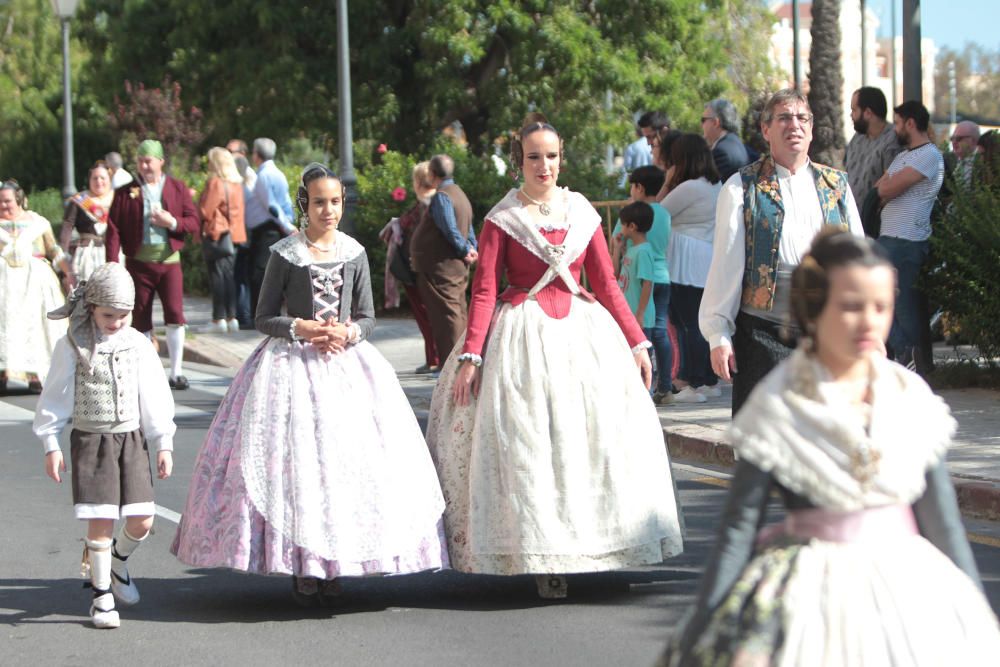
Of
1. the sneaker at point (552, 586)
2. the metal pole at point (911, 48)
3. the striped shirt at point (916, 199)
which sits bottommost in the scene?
the sneaker at point (552, 586)

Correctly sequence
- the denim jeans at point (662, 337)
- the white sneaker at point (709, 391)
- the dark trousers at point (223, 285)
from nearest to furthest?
the denim jeans at point (662, 337) < the white sneaker at point (709, 391) < the dark trousers at point (223, 285)

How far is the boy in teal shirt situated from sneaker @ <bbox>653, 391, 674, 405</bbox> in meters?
0.11

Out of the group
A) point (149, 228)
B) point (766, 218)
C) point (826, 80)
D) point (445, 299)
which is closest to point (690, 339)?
point (445, 299)

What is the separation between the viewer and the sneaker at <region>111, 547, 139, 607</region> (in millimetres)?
6277

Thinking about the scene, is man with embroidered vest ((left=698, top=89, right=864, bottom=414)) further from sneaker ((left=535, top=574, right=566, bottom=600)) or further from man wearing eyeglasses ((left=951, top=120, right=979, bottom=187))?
man wearing eyeglasses ((left=951, top=120, right=979, bottom=187))

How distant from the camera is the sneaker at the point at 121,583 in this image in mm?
6277

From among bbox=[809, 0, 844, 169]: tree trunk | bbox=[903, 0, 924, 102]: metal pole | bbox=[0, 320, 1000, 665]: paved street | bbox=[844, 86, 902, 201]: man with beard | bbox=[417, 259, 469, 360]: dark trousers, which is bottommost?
bbox=[0, 320, 1000, 665]: paved street

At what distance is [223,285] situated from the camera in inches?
698

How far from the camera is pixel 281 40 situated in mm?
28094

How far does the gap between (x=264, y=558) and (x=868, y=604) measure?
3188 mm

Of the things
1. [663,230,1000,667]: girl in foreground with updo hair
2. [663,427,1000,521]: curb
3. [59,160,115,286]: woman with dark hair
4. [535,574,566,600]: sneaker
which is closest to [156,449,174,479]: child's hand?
[535,574,566,600]: sneaker

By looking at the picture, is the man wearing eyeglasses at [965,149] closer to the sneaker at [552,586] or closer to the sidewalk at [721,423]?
the sidewalk at [721,423]

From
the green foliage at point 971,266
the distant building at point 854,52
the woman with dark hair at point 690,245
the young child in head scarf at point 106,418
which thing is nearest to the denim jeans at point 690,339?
the woman with dark hair at point 690,245

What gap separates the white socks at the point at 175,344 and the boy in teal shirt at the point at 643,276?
4.27m
